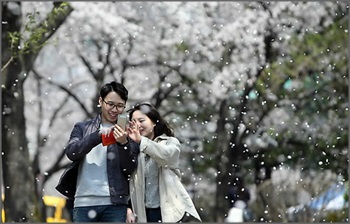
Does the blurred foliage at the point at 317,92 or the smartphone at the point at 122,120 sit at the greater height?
the blurred foliage at the point at 317,92

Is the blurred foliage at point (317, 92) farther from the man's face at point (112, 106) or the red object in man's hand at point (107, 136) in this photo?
the red object in man's hand at point (107, 136)

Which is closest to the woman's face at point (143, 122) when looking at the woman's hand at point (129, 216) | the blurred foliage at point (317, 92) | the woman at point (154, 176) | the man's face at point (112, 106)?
the woman at point (154, 176)

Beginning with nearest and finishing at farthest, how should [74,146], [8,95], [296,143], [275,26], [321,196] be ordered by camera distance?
[74,146] < [8,95] < [321,196] < [275,26] < [296,143]

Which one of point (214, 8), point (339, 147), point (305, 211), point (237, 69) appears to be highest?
point (214, 8)

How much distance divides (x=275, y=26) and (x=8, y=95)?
4269 mm

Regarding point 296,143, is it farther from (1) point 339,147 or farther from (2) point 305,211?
(2) point 305,211

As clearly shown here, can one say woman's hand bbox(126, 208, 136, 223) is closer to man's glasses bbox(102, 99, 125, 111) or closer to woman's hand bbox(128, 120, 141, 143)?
woman's hand bbox(128, 120, 141, 143)

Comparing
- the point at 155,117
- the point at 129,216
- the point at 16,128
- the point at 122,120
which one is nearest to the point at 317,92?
the point at 16,128

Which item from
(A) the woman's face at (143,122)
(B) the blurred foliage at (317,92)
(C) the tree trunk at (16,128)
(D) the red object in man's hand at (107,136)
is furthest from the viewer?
(B) the blurred foliage at (317,92)

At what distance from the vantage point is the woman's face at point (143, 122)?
3.85 meters

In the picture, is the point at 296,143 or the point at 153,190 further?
the point at 296,143

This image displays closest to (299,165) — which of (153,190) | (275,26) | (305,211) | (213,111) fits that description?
(213,111)

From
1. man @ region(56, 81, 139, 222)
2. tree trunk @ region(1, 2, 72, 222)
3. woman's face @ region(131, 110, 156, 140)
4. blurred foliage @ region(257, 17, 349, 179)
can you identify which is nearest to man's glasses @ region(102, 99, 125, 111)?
man @ region(56, 81, 139, 222)

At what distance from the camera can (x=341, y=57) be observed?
37.0ft
